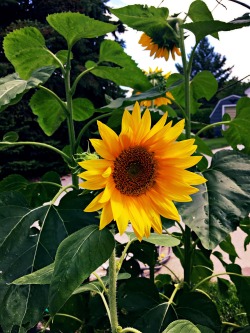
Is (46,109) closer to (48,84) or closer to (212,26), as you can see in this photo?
(212,26)

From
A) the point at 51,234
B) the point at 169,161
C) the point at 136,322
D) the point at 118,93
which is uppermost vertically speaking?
the point at 169,161

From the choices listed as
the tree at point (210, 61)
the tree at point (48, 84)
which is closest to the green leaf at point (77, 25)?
the tree at point (48, 84)

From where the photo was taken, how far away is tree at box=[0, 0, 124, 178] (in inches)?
348

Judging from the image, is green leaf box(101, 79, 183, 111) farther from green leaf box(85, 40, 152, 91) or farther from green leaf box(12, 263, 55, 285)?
green leaf box(12, 263, 55, 285)

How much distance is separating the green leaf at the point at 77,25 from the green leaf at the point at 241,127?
0.32 meters

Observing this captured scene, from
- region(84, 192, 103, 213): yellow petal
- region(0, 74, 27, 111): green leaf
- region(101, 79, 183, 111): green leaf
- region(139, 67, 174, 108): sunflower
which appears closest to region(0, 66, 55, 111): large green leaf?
region(0, 74, 27, 111): green leaf

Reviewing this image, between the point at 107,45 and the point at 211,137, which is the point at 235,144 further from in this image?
the point at 211,137

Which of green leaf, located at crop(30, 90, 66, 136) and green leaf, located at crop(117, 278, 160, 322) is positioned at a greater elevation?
green leaf, located at crop(30, 90, 66, 136)

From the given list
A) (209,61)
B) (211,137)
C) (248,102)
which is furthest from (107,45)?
(209,61)

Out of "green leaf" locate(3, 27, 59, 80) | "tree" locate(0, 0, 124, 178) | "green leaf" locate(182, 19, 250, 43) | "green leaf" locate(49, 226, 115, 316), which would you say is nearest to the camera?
"green leaf" locate(49, 226, 115, 316)

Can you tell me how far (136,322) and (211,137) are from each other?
18.1 meters

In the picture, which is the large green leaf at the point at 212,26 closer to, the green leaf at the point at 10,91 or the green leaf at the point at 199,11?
the green leaf at the point at 199,11

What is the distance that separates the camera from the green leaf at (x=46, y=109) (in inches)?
37.7

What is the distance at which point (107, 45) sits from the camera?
858mm
